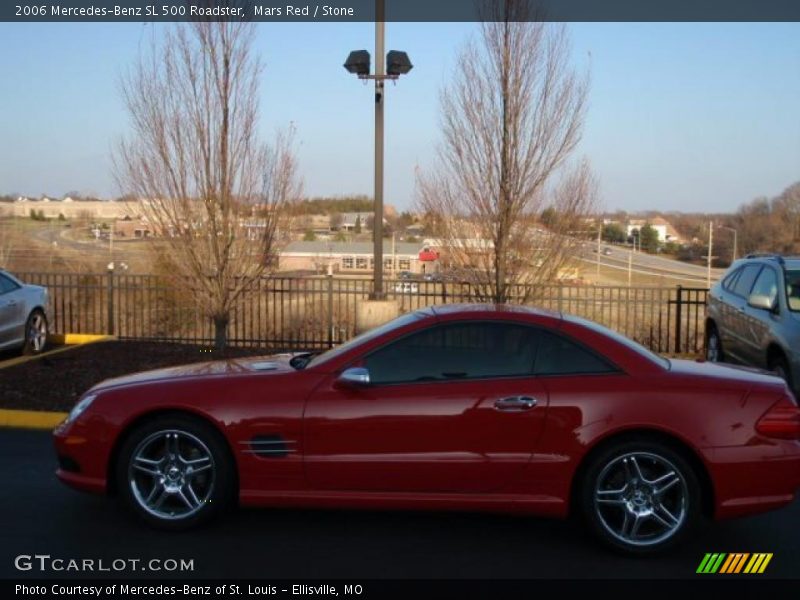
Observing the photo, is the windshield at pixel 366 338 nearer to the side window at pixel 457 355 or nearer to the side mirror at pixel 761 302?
the side window at pixel 457 355

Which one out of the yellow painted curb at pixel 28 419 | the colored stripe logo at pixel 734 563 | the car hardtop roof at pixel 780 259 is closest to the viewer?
the colored stripe logo at pixel 734 563

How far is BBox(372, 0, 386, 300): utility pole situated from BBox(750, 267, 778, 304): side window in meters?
4.65

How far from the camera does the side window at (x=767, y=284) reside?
9055 millimetres

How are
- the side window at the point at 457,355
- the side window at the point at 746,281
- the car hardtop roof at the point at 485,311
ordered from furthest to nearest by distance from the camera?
the side window at the point at 746,281 → the car hardtop roof at the point at 485,311 → the side window at the point at 457,355

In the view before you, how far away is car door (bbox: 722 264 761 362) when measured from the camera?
9719 mm

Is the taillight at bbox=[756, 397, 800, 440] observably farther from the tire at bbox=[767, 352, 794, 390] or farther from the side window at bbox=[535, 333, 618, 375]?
the tire at bbox=[767, 352, 794, 390]

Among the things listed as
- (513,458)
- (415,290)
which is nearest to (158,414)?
(513,458)

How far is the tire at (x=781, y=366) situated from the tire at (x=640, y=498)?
4179mm

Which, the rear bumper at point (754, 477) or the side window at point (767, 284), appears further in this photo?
the side window at point (767, 284)

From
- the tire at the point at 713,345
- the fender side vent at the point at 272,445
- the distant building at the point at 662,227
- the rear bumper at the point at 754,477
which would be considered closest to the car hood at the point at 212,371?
the fender side vent at the point at 272,445

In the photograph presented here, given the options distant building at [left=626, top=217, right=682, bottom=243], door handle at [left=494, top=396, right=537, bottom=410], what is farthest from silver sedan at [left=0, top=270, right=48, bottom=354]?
distant building at [left=626, top=217, right=682, bottom=243]

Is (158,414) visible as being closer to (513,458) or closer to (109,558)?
(109,558)

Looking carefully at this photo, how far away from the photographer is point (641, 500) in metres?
4.63

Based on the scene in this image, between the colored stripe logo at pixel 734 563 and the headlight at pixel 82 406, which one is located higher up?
the headlight at pixel 82 406
